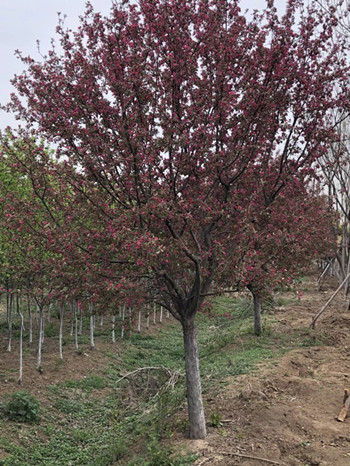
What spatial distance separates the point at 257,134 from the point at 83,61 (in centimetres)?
306

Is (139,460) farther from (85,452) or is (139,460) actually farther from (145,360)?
(145,360)

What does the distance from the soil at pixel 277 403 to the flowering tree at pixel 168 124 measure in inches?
29.9

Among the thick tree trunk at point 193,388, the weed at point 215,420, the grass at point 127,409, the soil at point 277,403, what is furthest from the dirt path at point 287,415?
the grass at point 127,409

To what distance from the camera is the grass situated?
24.1 ft

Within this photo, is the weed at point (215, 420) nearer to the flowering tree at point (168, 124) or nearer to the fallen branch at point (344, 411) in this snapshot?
the flowering tree at point (168, 124)

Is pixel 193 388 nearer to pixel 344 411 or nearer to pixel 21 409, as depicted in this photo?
pixel 344 411

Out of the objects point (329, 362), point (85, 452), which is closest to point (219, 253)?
point (85, 452)

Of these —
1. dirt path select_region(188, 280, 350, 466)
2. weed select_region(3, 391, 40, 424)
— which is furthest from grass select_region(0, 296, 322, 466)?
dirt path select_region(188, 280, 350, 466)

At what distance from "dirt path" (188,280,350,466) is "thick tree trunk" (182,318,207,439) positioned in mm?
211

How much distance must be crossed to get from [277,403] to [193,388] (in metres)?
2.07

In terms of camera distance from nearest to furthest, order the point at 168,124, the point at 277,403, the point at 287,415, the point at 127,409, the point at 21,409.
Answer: the point at 168,124 → the point at 287,415 → the point at 277,403 → the point at 21,409 → the point at 127,409

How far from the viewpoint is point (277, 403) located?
7.81 m

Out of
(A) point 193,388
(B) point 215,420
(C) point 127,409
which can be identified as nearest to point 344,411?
(B) point 215,420

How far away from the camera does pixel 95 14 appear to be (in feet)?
20.8
